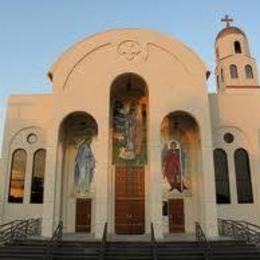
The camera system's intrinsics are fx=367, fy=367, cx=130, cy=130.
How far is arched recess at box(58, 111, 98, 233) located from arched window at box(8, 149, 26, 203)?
232 cm

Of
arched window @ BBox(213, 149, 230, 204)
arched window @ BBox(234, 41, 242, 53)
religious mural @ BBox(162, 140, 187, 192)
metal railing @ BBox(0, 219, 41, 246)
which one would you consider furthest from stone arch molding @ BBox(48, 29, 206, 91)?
arched window @ BBox(234, 41, 242, 53)

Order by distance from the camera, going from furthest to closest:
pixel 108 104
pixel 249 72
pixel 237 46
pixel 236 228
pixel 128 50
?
pixel 237 46
pixel 249 72
pixel 128 50
pixel 108 104
pixel 236 228

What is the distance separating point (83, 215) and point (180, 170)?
578 cm

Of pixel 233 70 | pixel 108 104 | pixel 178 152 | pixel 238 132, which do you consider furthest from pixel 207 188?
pixel 233 70

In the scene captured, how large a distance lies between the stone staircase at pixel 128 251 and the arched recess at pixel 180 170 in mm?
4492

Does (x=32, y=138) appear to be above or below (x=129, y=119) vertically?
below

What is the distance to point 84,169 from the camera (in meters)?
20.2

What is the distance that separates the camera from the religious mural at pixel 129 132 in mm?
20266

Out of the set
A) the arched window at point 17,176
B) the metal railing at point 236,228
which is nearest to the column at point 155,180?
the metal railing at point 236,228

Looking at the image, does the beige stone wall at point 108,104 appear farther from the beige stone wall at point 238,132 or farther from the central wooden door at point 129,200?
the beige stone wall at point 238,132

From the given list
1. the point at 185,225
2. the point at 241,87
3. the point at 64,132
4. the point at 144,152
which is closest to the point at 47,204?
the point at 64,132

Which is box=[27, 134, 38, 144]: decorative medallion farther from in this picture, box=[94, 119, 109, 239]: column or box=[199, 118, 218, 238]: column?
box=[199, 118, 218, 238]: column

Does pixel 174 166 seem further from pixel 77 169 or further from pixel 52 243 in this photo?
pixel 52 243

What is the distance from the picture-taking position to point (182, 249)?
1427cm
